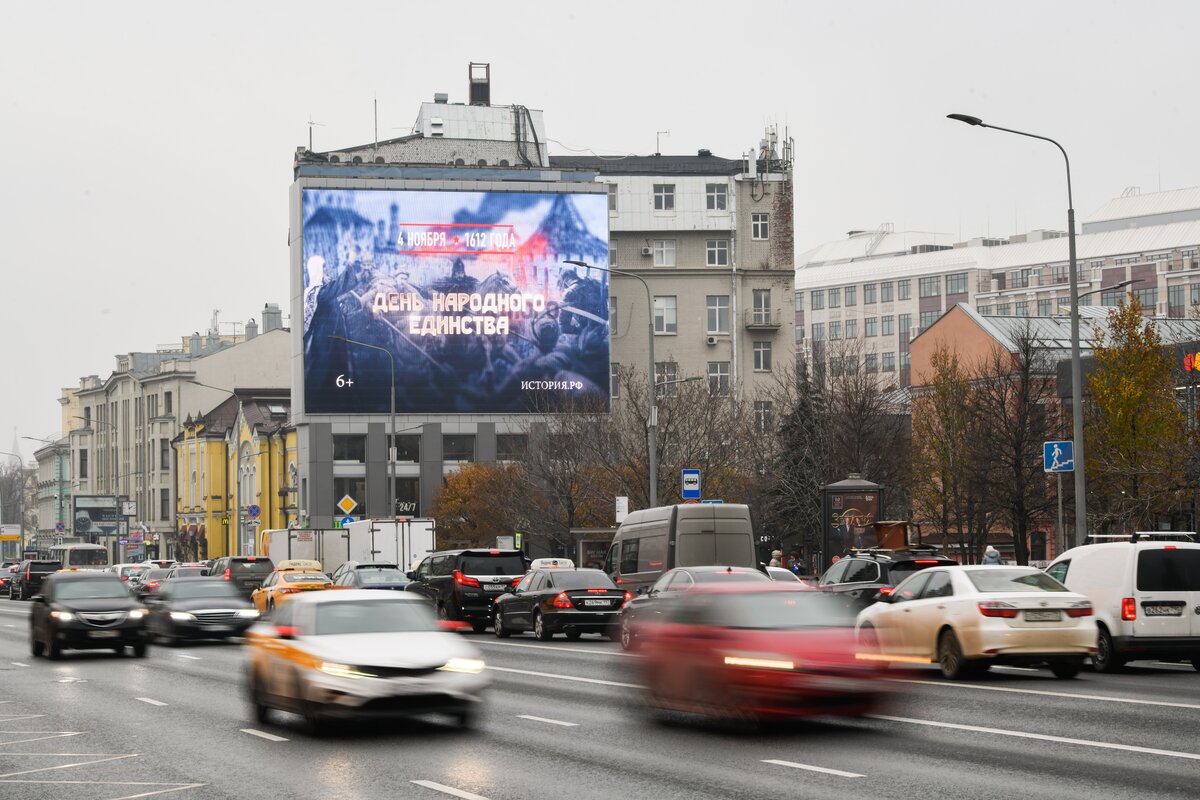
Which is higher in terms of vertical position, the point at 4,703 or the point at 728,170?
the point at 728,170

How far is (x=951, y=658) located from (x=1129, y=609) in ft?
9.26

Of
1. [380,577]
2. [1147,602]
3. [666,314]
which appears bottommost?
[380,577]

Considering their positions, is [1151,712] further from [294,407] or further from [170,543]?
[170,543]

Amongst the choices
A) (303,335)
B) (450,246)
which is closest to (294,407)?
(303,335)

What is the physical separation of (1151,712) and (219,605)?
20943 mm

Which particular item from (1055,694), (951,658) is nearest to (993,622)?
(951,658)

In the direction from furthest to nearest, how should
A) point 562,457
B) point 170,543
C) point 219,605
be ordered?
point 170,543 < point 562,457 < point 219,605

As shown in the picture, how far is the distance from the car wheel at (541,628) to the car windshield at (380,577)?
21.8 feet

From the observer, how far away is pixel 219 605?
3350cm

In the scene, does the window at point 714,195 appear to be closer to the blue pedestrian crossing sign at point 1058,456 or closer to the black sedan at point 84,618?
the blue pedestrian crossing sign at point 1058,456

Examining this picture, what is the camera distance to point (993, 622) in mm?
20609

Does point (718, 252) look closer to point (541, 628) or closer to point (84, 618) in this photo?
point (541, 628)

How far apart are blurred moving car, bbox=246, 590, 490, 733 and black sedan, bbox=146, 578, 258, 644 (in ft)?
53.5

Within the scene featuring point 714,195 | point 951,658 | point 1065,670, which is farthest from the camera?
point 714,195
